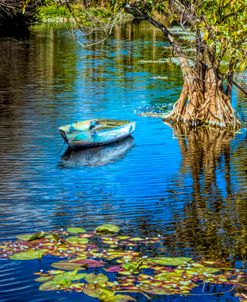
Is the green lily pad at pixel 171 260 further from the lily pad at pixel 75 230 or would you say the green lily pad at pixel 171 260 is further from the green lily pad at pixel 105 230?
the lily pad at pixel 75 230

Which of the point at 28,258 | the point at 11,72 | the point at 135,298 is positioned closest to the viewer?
the point at 135,298

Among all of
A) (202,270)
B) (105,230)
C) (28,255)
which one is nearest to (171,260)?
(202,270)

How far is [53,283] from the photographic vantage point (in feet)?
49.3

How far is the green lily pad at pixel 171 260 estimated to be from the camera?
1620 cm

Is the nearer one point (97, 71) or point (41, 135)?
point (41, 135)

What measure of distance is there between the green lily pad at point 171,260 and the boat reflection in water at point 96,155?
445 inches

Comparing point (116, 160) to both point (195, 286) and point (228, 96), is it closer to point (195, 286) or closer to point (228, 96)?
point (228, 96)

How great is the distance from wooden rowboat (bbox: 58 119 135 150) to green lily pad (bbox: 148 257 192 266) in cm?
1357

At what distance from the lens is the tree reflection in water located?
17.9m

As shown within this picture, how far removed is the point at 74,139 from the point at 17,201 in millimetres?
8208

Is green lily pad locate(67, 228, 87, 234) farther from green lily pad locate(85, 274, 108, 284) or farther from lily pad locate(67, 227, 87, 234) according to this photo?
green lily pad locate(85, 274, 108, 284)

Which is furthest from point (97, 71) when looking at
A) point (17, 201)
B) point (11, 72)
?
point (17, 201)

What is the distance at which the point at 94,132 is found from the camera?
30.7m

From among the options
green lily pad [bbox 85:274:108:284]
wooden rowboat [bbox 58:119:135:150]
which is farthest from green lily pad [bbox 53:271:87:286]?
wooden rowboat [bbox 58:119:135:150]
